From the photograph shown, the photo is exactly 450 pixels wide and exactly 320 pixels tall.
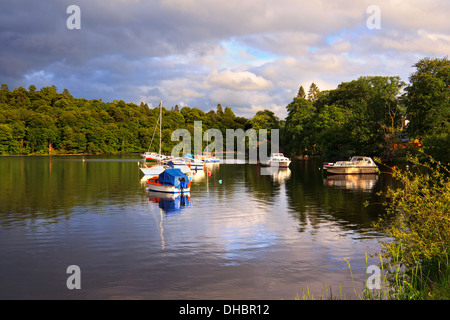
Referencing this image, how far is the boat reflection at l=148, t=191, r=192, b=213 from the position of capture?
3301cm

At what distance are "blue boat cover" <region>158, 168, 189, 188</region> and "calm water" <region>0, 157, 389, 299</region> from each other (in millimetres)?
2335

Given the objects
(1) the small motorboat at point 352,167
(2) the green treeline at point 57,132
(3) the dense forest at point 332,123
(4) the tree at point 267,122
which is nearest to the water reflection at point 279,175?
(1) the small motorboat at point 352,167

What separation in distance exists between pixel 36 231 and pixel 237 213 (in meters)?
14.0

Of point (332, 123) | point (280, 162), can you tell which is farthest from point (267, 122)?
point (280, 162)

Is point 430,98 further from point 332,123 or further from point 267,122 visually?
point 267,122

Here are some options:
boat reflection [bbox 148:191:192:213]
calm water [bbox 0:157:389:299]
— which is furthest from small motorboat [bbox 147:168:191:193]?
calm water [bbox 0:157:389:299]

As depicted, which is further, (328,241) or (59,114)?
(59,114)

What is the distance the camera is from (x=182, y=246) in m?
20.4

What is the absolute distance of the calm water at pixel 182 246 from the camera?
571 inches
